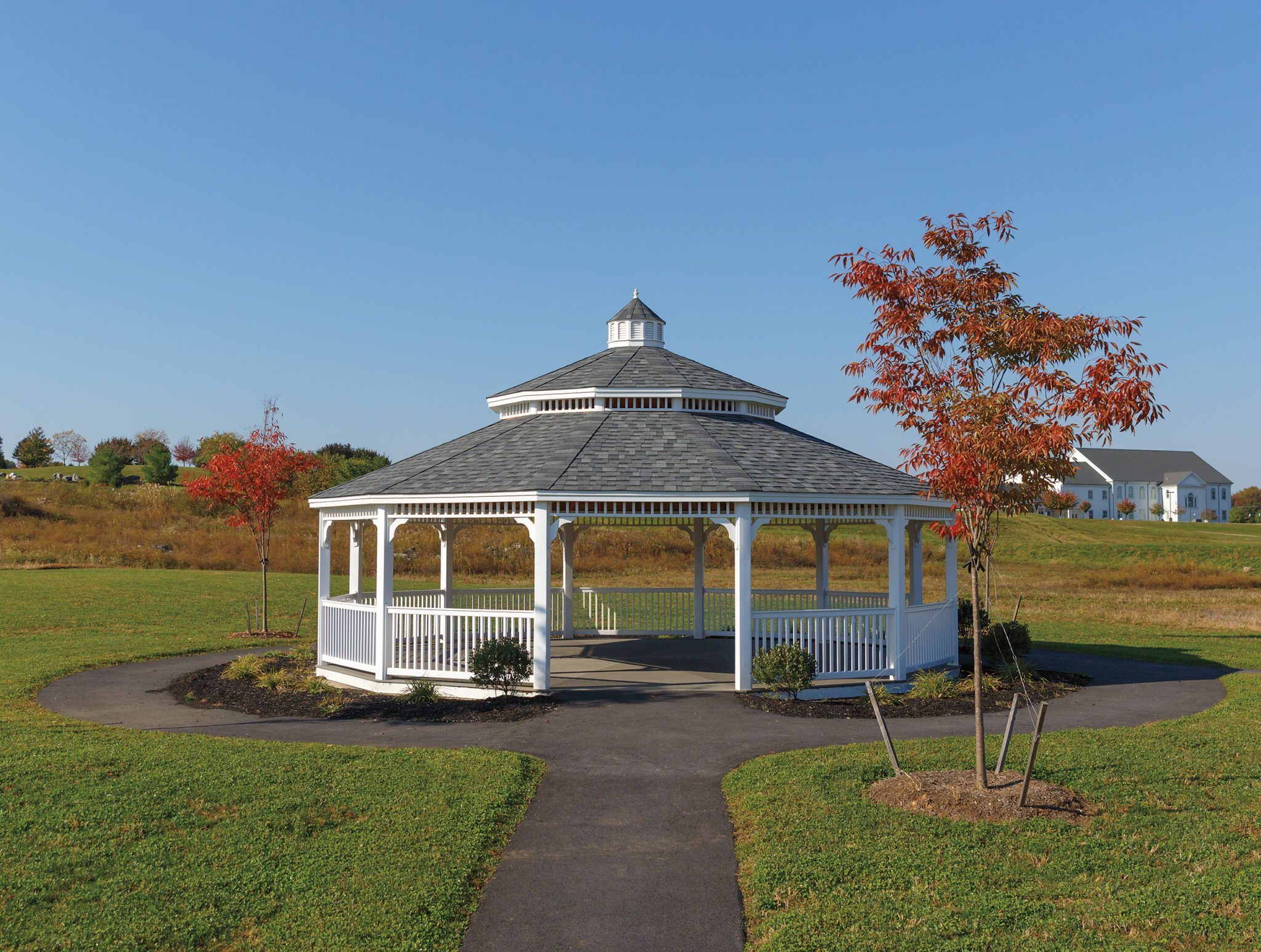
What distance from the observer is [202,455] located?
73.2 metres

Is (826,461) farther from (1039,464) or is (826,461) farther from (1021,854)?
(1021,854)

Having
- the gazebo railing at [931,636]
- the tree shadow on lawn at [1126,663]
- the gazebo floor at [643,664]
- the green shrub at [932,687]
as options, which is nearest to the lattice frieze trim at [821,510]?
the gazebo railing at [931,636]

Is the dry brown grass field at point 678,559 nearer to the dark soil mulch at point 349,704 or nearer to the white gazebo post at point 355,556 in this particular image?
the dark soil mulch at point 349,704

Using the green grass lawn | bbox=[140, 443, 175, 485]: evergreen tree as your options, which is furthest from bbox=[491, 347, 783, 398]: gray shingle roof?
bbox=[140, 443, 175, 485]: evergreen tree

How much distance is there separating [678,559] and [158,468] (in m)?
52.8

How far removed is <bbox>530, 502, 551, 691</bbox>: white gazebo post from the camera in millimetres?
14148

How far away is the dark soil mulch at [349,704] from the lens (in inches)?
511

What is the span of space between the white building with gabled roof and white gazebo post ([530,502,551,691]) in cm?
10574

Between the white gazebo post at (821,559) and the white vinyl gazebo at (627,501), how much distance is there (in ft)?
0.16

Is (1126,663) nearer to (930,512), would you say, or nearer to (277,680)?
(930,512)

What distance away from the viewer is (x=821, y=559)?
20344 mm

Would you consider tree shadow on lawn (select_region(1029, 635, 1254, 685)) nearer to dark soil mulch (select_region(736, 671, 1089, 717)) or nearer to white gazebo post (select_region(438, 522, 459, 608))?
dark soil mulch (select_region(736, 671, 1089, 717))

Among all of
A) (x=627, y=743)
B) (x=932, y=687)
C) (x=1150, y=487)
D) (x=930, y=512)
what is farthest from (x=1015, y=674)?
(x=1150, y=487)

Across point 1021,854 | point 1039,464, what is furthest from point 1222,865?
point 1039,464
